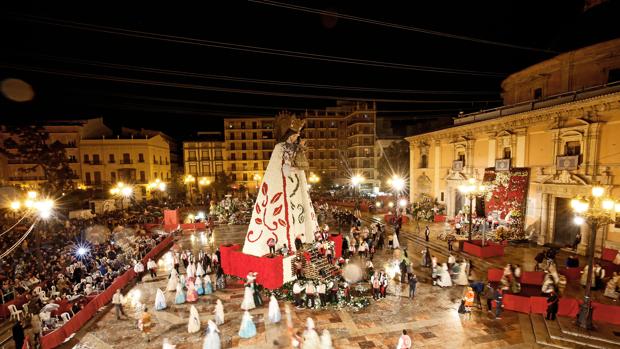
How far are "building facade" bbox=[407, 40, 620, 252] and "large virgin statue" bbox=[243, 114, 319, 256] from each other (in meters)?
15.9

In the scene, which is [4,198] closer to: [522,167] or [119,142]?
[119,142]

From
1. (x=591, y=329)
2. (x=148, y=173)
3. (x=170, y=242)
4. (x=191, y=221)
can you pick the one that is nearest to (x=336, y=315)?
(x=591, y=329)

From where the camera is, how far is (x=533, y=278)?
12.8 meters

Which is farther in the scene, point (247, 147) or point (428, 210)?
point (247, 147)

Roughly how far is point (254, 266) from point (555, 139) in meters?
19.5

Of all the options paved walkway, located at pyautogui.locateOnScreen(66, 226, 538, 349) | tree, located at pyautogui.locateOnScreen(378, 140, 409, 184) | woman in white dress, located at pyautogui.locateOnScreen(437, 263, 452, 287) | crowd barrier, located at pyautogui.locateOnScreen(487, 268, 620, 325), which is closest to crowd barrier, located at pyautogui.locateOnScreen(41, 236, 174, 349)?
paved walkway, located at pyautogui.locateOnScreen(66, 226, 538, 349)

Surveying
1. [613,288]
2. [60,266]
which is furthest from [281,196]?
[613,288]

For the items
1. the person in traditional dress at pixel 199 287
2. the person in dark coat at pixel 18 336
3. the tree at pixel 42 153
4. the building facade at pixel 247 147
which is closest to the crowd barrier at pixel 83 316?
the person in dark coat at pixel 18 336

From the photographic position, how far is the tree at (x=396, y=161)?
47344 mm

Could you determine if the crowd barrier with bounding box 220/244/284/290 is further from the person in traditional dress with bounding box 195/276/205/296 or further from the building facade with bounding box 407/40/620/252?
the building facade with bounding box 407/40/620/252

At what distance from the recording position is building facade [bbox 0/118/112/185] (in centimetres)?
3822

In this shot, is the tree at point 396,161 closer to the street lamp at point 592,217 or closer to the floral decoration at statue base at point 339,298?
the floral decoration at statue base at point 339,298

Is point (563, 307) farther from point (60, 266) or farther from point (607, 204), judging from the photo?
point (60, 266)

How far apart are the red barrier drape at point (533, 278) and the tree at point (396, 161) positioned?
3427 centimetres
